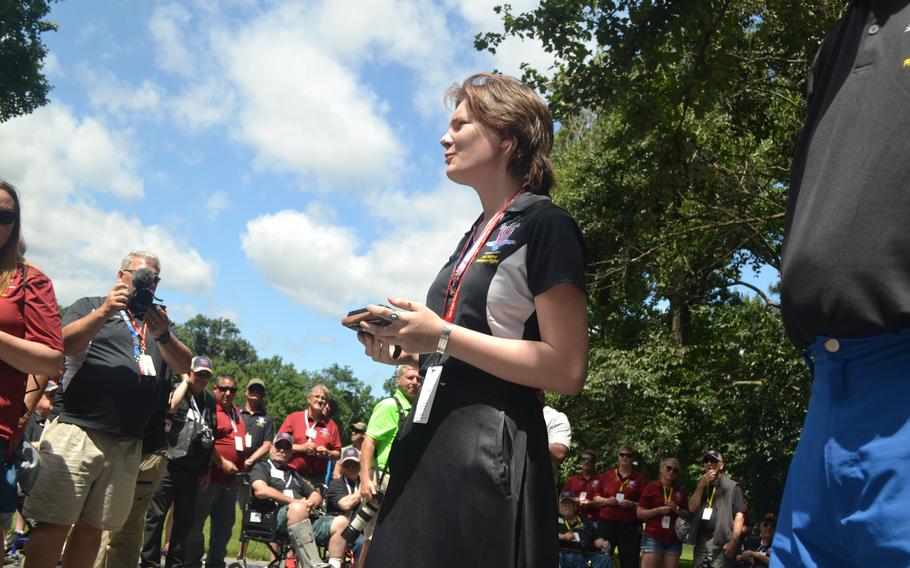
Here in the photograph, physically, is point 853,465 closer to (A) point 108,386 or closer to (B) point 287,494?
(A) point 108,386

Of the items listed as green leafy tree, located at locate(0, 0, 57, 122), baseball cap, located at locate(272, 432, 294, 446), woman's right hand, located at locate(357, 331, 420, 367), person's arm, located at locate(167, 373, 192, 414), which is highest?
green leafy tree, located at locate(0, 0, 57, 122)

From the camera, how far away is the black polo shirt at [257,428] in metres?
11.4

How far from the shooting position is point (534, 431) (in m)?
2.20

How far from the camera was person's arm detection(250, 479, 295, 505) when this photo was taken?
1049cm

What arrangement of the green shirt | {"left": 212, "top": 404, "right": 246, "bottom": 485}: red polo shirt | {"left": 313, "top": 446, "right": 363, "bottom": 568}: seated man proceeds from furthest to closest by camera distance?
{"left": 212, "top": 404, "right": 246, "bottom": 485}: red polo shirt
{"left": 313, "top": 446, "right": 363, "bottom": 568}: seated man
the green shirt

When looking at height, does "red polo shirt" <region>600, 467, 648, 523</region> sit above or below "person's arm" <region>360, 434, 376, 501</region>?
above

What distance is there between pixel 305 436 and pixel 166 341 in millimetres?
6368

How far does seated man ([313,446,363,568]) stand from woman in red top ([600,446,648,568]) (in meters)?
4.58

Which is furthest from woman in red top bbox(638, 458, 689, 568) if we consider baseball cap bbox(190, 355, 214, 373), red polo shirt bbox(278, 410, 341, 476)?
baseball cap bbox(190, 355, 214, 373)

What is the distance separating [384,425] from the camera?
7.98 m

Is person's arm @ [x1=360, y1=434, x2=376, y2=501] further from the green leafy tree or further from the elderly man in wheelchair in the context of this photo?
the green leafy tree

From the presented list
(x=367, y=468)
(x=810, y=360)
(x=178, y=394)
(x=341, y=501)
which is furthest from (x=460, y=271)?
(x=341, y=501)

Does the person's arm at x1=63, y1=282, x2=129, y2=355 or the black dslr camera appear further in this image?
the black dslr camera

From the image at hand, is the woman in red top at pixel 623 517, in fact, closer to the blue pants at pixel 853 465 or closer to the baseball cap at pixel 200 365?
the baseball cap at pixel 200 365
